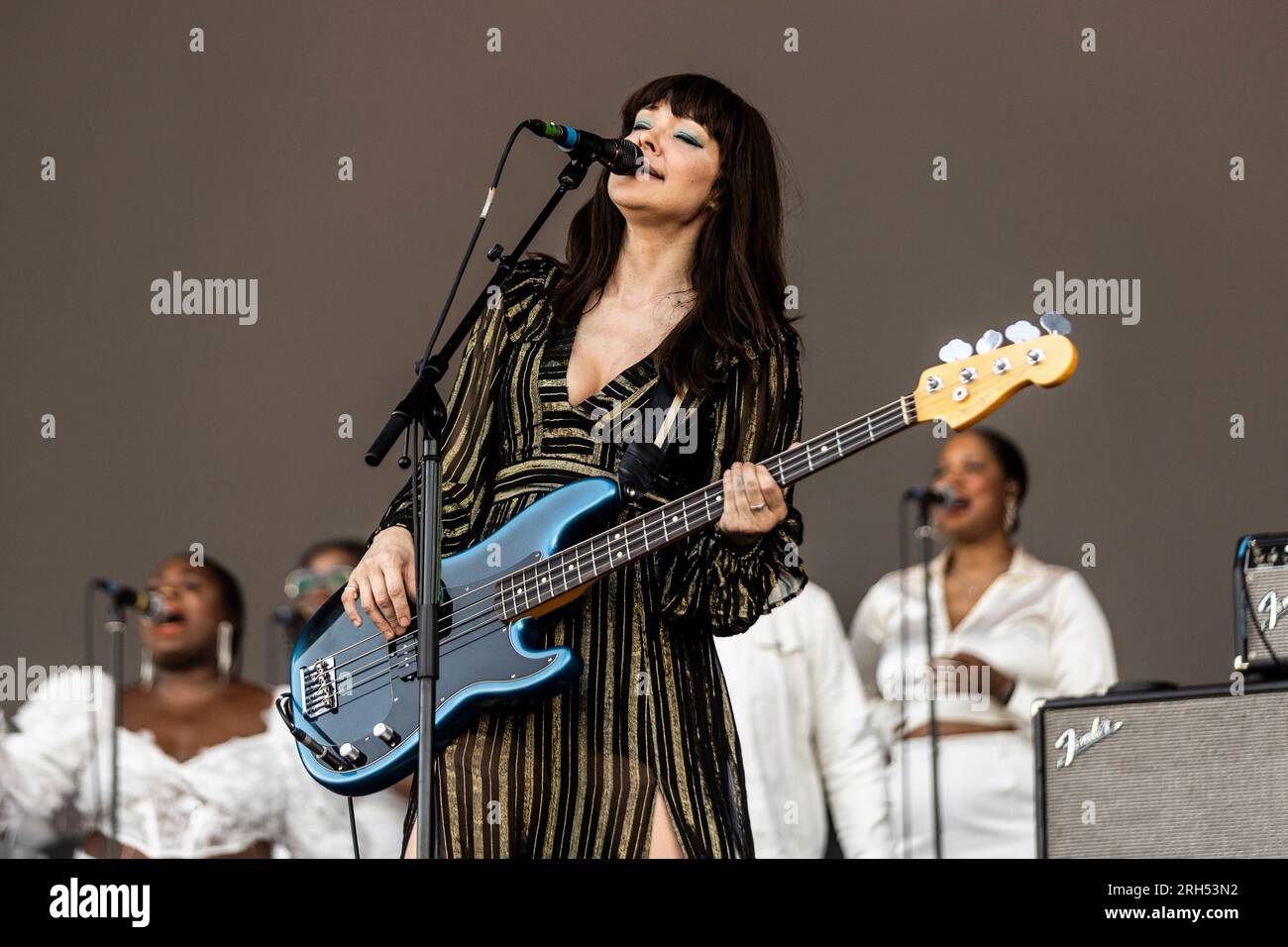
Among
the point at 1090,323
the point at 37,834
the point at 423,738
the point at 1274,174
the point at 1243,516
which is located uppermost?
the point at 1274,174

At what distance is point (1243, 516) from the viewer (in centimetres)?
468

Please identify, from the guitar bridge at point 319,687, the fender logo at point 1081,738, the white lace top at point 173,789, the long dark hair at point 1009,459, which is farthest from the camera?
the long dark hair at point 1009,459

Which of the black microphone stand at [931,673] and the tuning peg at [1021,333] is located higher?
the tuning peg at [1021,333]

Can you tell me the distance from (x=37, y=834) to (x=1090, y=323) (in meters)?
3.05

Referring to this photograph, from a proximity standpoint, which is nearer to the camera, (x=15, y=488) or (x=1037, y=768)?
(x=1037, y=768)

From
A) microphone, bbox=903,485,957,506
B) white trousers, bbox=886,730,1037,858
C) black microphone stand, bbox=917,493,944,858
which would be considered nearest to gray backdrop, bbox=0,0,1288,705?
microphone, bbox=903,485,957,506

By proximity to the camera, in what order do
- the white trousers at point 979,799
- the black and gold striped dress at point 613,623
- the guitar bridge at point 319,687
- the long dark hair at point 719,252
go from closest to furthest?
the black and gold striped dress at point 613,623 < the long dark hair at point 719,252 < the guitar bridge at point 319,687 < the white trousers at point 979,799

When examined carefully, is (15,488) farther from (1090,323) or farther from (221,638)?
(1090,323)

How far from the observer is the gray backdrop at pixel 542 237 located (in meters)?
4.67

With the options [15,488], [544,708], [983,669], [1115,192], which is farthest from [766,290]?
[15,488]

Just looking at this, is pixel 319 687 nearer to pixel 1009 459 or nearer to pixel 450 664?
pixel 450 664

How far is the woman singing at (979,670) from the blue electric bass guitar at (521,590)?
1.67 metres

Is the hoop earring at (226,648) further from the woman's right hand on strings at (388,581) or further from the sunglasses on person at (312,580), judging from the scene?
the woman's right hand on strings at (388,581)
